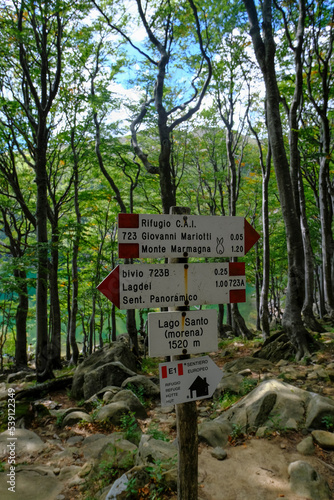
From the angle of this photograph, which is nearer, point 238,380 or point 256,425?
point 256,425

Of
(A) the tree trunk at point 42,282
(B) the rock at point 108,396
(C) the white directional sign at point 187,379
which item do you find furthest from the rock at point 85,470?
(A) the tree trunk at point 42,282

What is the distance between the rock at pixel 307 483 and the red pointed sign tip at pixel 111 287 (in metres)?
2.73

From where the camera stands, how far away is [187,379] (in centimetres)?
236

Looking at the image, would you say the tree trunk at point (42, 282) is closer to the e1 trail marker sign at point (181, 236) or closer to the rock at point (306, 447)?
the e1 trail marker sign at point (181, 236)

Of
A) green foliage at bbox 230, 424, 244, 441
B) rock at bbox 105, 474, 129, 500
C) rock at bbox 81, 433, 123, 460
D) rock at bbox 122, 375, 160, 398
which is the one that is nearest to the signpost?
rock at bbox 105, 474, 129, 500

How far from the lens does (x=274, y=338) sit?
8758mm

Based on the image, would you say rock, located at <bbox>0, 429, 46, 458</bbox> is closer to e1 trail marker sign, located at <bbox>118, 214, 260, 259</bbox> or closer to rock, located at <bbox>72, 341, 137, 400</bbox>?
rock, located at <bbox>72, 341, 137, 400</bbox>

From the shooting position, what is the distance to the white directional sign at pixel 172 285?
2.24 metres

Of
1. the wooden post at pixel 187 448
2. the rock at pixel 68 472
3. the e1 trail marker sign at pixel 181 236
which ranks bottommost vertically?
the rock at pixel 68 472

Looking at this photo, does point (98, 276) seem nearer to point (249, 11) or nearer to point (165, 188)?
point (165, 188)

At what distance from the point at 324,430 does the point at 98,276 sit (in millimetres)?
11768

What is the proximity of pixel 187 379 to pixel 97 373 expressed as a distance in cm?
→ 590

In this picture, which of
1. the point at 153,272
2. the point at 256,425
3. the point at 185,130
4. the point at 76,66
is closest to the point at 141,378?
the point at 256,425

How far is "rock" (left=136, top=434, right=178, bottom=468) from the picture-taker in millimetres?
3432
